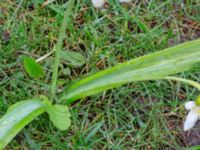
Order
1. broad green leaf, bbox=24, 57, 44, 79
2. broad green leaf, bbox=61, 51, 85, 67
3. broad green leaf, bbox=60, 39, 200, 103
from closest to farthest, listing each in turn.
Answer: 1. broad green leaf, bbox=60, 39, 200, 103
2. broad green leaf, bbox=24, 57, 44, 79
3. broad green leaf, bbox=61, 51, 85, 67

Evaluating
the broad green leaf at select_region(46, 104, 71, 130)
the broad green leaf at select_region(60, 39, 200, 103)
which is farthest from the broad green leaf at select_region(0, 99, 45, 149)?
the broad green leaf at select_region(60, 39, 200, 103)

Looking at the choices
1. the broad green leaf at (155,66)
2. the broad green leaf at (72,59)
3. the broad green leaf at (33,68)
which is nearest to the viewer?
the broad green leaf at (155,66)

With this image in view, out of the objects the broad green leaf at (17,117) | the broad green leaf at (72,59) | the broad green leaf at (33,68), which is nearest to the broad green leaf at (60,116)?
the broad green leaf at (17,117)

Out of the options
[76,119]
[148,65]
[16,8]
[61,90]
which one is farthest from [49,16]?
[148,65]

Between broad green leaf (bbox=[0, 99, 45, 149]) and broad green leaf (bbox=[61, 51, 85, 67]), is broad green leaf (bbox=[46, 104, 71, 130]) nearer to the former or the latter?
broad green leaf (bbox=[0, 99, 45, 149])

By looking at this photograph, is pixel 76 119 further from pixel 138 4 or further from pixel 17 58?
pixel 138 4

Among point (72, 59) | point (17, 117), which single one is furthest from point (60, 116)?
point (72, 59)

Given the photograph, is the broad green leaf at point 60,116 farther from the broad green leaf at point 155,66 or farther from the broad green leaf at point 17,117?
the broad green leaf at point 155,66
